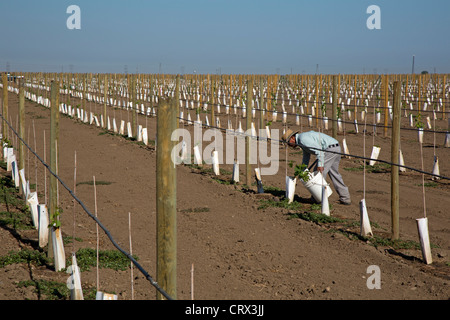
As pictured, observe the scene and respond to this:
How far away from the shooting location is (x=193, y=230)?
25.3 ft

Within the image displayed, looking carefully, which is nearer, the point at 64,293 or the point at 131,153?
the point at 64,293

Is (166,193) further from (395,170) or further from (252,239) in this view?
(395,170)

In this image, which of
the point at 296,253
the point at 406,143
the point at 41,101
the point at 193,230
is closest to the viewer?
the point at 296,253

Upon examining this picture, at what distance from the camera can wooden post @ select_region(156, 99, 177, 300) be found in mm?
3508

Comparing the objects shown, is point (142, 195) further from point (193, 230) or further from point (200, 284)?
point (200, 284)

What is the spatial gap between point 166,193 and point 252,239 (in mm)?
3883

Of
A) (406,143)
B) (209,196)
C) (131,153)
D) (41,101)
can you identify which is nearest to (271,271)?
(209,196)

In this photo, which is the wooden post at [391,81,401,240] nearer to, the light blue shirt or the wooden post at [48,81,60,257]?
the light blue shirt

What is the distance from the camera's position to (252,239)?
23.8 ft

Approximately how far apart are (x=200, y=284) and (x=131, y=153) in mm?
9355

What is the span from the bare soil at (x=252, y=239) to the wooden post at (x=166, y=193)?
336 mm

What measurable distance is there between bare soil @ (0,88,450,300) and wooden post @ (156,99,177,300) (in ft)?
1.10

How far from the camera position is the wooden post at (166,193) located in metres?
3.51
